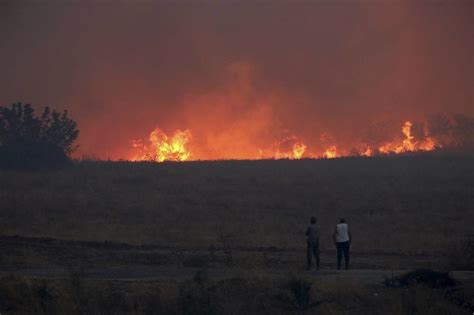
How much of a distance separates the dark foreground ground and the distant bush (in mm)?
3017

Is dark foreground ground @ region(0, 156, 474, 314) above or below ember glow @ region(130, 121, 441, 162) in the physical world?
below

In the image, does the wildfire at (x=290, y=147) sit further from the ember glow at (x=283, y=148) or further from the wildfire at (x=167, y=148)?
the wildfire at (x=167, y=148)

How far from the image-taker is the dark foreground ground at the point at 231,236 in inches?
711

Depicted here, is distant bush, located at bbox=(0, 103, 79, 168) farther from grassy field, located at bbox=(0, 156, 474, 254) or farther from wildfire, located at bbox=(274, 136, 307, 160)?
wildfire, located at bbox=(274, 136, 307, 160)

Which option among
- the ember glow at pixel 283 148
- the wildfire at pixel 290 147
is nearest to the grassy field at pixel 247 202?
the ember glow at pixel 283 148

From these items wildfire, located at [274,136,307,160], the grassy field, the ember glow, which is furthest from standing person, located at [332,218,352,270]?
wildfire, located at [274,136,307,160]

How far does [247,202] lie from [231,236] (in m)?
12.8

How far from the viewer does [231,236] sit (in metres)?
33.0

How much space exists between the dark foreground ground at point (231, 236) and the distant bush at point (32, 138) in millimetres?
3017

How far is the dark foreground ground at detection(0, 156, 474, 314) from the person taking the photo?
59.2 feet

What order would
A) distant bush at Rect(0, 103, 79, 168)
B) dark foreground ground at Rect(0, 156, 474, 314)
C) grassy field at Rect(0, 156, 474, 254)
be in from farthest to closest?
distant bush at Rect(0, 103, 79, 168)
grassy field at Rect(0, 156, 474, 254)
dark foreground ground at Rect(0, 156, 474, 314)

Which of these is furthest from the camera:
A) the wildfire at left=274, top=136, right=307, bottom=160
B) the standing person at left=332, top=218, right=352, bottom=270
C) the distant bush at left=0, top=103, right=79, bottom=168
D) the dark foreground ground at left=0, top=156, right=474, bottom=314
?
the wildfire at left=274, top=136, right=307, bottom=160

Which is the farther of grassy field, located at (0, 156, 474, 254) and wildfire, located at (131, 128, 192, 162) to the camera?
wildfire, located at (131, 128, 192, 162)

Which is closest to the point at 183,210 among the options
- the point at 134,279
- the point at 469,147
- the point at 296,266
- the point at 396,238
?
the point at 396,238
